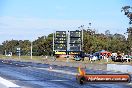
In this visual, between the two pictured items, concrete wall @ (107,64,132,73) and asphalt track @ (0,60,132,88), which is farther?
concrete wall @ (107,64,132,73)

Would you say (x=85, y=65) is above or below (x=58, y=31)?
below

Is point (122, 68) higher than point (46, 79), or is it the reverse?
point (122, 68)

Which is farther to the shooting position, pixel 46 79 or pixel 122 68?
pixel 122 68

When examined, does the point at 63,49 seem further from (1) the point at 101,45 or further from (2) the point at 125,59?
(1) the point at 101,45

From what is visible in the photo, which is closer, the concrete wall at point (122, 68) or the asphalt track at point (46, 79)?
the asphalt track at point (46, 79)

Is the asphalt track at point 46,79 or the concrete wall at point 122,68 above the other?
the concrete wall at point 122,68

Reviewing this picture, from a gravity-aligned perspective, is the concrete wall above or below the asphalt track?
above

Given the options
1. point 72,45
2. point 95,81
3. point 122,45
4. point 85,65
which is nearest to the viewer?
point 95,81

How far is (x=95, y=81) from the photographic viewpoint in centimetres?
1101

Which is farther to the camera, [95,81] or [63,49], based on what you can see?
[63,49]

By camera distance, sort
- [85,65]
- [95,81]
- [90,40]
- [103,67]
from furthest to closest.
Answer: [90,40] < [85,65] < [103,67] < [95,81]

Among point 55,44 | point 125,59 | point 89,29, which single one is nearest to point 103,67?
point 125,59

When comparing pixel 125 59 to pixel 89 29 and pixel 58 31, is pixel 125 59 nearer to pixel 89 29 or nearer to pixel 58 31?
pixel 58 31

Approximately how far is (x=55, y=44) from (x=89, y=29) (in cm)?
7657
